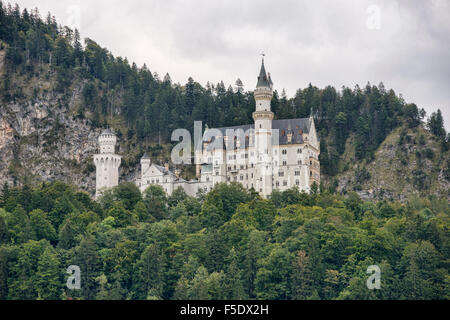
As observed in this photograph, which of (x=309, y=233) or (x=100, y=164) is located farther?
(x=100, y=164)

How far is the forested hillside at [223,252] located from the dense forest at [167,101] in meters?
34.6

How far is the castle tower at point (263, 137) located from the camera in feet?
396

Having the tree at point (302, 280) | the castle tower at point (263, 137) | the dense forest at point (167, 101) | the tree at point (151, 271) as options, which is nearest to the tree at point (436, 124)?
the dense forest at point (167, 101)

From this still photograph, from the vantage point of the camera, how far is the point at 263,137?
121688 mm

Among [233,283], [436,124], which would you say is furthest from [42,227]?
[436,124]

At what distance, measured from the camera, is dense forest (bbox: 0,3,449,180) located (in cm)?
14625

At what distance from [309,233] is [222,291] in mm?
12962

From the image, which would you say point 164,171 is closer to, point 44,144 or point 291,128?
point 291,128

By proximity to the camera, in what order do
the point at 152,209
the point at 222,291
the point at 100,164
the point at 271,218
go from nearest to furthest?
the point at 222,291 < the point at 271,218 < the point at 152,209 < the point at 100,164

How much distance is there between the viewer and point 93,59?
162250mm

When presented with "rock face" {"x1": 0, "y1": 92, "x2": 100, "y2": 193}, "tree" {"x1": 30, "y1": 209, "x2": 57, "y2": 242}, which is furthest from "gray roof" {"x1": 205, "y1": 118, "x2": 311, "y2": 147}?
"tree" {"x1": 30, "y1": 209, "x2": 57, "y2": 242}

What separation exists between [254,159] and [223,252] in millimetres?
26715
